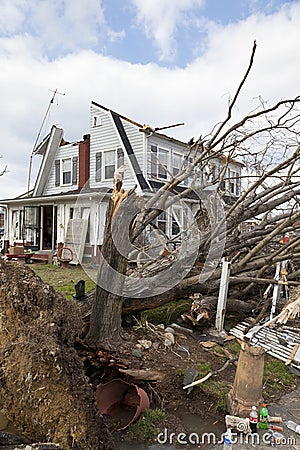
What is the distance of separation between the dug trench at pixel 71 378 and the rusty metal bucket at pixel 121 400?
0.08m

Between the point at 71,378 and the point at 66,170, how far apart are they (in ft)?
47.0

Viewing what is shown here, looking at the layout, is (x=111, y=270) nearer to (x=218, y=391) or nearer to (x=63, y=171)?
(x=218, y=391)

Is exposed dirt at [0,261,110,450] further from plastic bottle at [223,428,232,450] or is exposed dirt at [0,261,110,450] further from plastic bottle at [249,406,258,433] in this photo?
plastic bottle at [249,406,258,433]

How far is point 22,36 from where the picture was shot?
7.66 m

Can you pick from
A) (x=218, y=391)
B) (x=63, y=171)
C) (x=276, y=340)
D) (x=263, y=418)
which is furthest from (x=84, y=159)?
(x=263, y=418)

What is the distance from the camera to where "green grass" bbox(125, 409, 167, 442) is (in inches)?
103

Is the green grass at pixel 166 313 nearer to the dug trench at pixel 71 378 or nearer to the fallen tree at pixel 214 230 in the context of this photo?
the fallen tree at pixel 214 230

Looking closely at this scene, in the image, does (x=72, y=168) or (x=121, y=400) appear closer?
(x=121, y=400)

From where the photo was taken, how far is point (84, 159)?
14672mm

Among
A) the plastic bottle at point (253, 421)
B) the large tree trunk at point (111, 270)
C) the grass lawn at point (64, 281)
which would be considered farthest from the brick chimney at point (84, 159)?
the plastic bottle at point (253, 421)

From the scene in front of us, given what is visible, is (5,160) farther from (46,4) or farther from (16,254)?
(46,4)

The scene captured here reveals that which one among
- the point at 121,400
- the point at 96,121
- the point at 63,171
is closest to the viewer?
the point at 121,400

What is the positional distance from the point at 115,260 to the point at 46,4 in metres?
5.94

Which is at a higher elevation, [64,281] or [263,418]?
[64,281]
